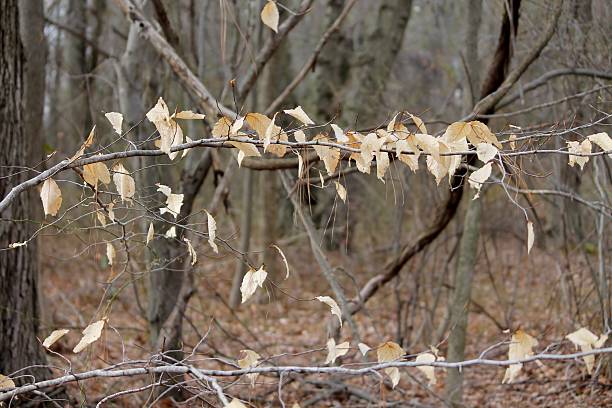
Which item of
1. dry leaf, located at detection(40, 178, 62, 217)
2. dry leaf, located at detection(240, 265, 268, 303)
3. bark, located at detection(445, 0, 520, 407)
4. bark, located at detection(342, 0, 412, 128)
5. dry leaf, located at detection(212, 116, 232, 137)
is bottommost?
bark, located at detection(445, 0, 520, 407)

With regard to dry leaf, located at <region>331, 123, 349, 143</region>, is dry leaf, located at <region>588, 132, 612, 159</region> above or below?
below

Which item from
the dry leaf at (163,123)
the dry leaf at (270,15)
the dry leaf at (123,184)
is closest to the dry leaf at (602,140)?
the dry leaf at (270,15)

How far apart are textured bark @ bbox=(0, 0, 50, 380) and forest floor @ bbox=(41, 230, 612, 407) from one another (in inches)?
10.9

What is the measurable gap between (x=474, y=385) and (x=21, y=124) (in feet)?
12.0

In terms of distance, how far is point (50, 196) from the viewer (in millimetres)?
2064

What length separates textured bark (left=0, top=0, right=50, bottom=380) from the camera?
151 inches

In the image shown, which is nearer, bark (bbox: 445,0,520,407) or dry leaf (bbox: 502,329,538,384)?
dry leaf (bbox: 502,329,538,384)

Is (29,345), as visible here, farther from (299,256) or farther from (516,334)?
(299,256)

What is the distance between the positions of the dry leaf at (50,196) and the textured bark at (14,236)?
6.12ft

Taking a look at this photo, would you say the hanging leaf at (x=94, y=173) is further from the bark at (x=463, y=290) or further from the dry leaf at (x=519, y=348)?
the bark at (x=463, y=290)

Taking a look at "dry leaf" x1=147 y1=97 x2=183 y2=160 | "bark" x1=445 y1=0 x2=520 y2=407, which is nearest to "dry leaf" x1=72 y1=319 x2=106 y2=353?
"dry leaf" x1=147 y1=97 x2=183 y2=160

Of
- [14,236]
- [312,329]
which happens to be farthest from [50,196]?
[312,329]

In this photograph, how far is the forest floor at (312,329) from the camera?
4609mm

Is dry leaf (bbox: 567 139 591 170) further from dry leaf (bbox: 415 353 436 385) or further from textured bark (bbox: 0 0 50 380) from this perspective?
textured bark (bbox: 0 0 50 380)
